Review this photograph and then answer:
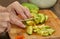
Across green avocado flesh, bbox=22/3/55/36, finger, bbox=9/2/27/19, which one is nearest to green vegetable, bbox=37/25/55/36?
green avocado flesh, bbox=22/3/55/36

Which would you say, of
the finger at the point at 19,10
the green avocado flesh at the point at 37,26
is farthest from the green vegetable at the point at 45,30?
the finger at the point at 19,10

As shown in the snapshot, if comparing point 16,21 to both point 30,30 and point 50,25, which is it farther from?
point 50,25

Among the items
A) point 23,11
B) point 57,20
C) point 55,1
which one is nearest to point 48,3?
point 55,1

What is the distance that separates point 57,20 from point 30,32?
0.25 m

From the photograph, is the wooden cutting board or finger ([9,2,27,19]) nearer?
the wooden cutting board

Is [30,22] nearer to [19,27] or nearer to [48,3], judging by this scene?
[19,27]

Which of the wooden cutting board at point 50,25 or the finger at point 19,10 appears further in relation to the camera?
A: the finger at point 19,10

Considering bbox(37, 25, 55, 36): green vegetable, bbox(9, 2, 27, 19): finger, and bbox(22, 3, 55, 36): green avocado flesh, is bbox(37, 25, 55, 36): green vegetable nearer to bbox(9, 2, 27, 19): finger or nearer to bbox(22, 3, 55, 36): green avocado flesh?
bbox(22, 3, 55, 36): green avocado flesh

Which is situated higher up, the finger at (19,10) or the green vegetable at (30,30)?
the finger at (19,10)

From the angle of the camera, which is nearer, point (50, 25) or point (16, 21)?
point (16, 21)

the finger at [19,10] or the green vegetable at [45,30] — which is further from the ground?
the finger at [19,10]

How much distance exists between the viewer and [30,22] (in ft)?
3.65

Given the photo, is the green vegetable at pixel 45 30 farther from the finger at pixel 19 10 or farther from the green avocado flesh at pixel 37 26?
the finger at pixel 19 10

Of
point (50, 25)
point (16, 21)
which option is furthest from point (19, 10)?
point (50, 25)
